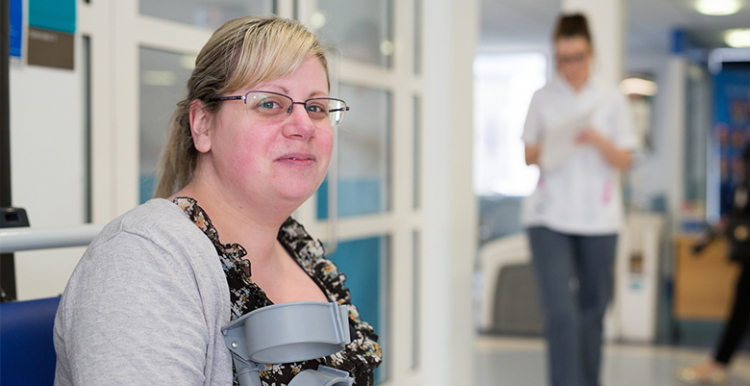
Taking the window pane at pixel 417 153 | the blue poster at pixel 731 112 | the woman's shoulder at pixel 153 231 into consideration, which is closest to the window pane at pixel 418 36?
the window pane at pixel 417 153

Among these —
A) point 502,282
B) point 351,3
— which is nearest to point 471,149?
point 351,3

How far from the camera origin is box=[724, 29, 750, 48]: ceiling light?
7.75 metres

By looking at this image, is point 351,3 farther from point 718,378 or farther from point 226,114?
point 718,378

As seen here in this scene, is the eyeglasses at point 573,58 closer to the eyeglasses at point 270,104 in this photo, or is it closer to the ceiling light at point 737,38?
the eyeglasses at point 270,104

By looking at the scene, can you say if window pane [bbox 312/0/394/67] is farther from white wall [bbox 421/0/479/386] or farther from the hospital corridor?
white wall [bbox 421/0/479/386]

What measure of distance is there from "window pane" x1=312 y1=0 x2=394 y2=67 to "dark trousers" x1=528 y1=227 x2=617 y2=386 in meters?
→ 1.02

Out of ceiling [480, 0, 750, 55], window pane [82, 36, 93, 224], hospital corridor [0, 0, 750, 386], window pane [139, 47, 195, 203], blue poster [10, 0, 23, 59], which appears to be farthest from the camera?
ceiling [480, 0, 750, 55]

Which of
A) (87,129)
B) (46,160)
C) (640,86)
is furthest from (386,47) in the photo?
(640,86)

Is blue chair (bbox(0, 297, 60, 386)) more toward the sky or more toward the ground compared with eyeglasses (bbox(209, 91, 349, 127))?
more toward the ground

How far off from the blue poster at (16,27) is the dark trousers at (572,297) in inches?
83.5

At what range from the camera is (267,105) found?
976 mm

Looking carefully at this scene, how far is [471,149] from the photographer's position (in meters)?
3.42

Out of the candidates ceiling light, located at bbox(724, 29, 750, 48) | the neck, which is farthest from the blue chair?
ceiling light, located at bbox(724, 29, 750, 48)

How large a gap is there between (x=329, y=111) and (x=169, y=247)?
0.38 m
